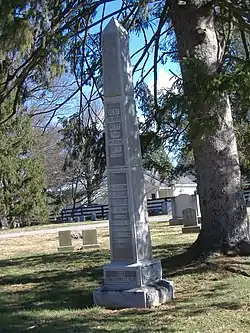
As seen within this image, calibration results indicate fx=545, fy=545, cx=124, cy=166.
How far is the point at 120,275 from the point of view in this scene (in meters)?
7.29

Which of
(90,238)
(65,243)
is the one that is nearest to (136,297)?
(90,238)

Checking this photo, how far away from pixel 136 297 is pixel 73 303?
1065 millimetres

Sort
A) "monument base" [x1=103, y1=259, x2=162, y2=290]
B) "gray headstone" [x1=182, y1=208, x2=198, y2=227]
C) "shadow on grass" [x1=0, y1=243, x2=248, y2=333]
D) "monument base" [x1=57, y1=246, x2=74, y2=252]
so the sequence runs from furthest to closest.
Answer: "gray headstone" [x1=182, y1=208, x2=198, y2=227] < "monument base" [x1=57, y1=246, x2=74, y2=252] < "monument base" [x1=103, y1=259, x2=162, y2=290] < "shadow on grass" [x1=0, y1=243, x2=248, y2=333]

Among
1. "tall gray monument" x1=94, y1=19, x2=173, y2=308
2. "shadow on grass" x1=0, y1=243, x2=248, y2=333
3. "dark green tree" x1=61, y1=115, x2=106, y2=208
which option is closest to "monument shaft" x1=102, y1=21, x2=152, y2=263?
"tall gray monument" x1=94, y1=19, x2=173, y2=308

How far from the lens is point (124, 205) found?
7336 mm

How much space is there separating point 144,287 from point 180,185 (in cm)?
5804

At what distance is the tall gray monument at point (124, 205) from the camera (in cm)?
719

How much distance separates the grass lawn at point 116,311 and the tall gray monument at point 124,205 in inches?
10.9

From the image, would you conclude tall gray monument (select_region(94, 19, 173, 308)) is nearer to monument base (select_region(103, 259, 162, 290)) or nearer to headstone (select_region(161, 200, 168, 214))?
monument base (select_region(103, 259, 162, 290))

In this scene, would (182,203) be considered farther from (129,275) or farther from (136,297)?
(136,297)

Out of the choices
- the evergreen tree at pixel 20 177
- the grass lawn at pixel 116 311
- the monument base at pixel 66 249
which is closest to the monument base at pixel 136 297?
the grass lawn at pixel 116 311

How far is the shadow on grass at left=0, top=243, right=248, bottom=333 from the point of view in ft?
20.3

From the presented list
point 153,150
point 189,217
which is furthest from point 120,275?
point 189,217

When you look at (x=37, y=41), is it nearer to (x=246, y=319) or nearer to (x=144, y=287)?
(x=144, y=287)
